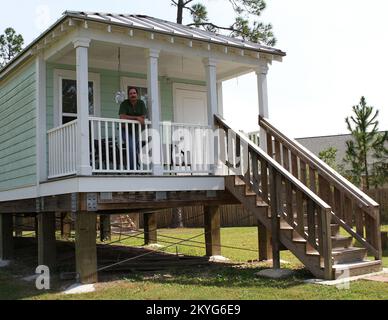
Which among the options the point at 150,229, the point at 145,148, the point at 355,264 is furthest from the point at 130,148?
the point at 150,229

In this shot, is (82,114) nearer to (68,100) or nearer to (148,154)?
(148,154)

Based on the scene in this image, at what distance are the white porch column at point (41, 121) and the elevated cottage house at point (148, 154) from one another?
2 centimetres

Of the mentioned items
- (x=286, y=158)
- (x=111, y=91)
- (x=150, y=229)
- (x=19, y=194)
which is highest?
(x=111, y=91)

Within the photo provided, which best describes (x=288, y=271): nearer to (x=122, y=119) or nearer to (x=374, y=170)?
(x=122, y=119)

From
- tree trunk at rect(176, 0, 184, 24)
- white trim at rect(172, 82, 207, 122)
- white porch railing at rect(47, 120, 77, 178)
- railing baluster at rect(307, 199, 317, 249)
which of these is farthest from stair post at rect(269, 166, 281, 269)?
tree trunk at rect(176, 0, 184, 24)

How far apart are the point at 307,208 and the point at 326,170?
52.9 inches

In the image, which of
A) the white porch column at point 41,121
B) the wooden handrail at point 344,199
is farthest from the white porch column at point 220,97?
the white porch column at point 41,121

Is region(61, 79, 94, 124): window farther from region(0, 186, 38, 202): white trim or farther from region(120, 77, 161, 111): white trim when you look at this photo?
region(0, 186, 38, 202): white trim

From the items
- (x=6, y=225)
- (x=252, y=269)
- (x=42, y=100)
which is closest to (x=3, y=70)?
(x=42, y=100)

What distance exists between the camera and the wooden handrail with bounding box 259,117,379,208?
7.96 meters

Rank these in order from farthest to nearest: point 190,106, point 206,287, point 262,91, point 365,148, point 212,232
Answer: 1. point 365,148
2. point 190,106
3. point 212,232
4. point 262,91
5. point 206,287

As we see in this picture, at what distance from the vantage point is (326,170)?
849 cm

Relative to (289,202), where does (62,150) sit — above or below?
above
